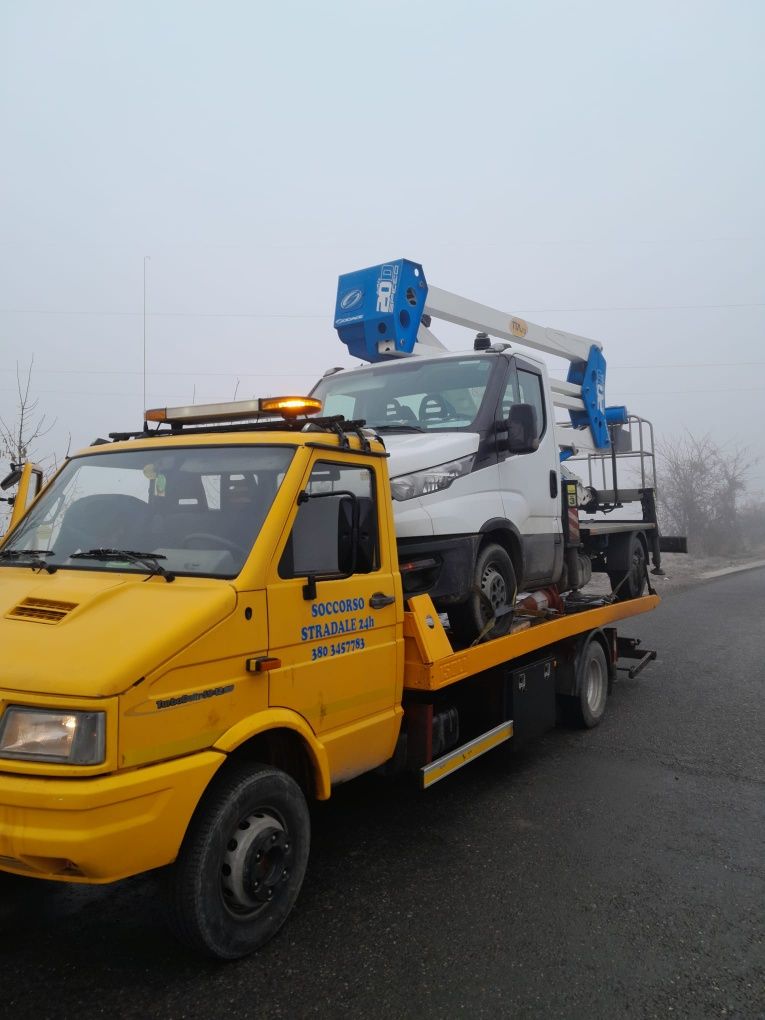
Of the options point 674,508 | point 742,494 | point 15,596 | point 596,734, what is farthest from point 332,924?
point 742,494

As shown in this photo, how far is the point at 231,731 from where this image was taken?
3.11 meters

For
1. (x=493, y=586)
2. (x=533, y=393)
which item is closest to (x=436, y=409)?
(x=533, y=393)

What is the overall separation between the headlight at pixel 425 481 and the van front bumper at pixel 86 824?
2450 mm

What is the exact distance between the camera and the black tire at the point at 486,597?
5.09m

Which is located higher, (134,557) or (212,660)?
(134,557)

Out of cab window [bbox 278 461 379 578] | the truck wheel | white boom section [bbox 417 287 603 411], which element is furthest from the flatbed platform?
white boom section [bbox 417 287 603 411]

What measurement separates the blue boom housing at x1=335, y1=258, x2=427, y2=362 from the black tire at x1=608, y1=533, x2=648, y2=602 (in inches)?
144

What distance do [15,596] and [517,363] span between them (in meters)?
4.09

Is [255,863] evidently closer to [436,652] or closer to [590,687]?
[436,652]

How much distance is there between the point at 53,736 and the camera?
2676 millimetres

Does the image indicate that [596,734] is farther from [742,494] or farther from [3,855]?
[742,494]

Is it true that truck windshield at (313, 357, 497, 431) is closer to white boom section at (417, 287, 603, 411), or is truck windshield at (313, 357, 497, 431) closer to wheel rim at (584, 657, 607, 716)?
white boom section at (417, 287, 603, 411)

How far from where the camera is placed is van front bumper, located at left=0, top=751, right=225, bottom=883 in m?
2.59

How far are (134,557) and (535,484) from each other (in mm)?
3516
